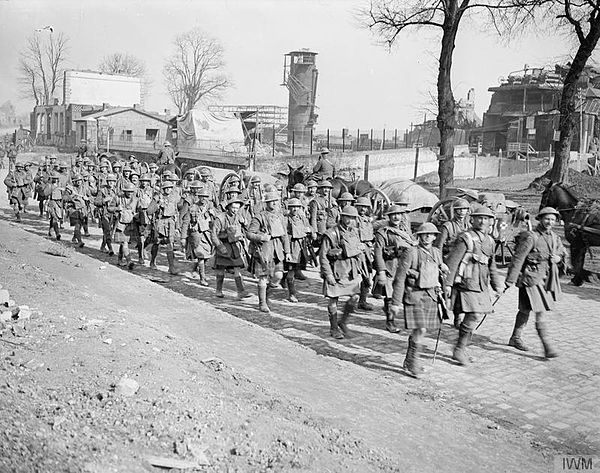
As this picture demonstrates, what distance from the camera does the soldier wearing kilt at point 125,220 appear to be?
46.0 feet

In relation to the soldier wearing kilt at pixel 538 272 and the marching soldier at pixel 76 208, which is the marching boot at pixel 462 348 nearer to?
the soldier wearing kilt at pixel 538 272

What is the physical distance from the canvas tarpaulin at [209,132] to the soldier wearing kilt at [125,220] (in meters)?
27.5

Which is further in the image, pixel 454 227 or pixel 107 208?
pixel 107 208

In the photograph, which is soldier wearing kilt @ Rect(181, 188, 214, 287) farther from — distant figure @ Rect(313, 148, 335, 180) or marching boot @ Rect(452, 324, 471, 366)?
distant figure @ Rect(313, 148, 335, 180)

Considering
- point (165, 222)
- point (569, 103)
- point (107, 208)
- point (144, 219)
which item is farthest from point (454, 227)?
point (569, 103)

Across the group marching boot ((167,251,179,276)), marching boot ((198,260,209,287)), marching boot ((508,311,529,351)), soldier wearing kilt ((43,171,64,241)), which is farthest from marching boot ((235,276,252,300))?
soldier wearing kilt ((43,171,64,241))

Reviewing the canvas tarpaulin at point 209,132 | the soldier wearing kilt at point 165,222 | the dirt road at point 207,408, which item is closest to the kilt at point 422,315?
the dirt road at point 207,408

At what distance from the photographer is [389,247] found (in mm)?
9766

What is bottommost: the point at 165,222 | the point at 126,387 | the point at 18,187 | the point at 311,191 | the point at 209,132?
the point at 126,387

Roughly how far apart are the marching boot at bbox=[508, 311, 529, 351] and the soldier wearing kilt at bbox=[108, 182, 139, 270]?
8144 millimetres

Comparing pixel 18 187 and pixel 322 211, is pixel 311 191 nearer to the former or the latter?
pixel 322 211

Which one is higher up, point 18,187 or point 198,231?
point 18,187

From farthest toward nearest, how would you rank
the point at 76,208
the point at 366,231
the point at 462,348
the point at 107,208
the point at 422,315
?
the point at 76,208 < the point at 107,208 < the point at 366,231 < the point at 462,348 < the point at 422,315

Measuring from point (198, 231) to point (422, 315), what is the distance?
5791mm
